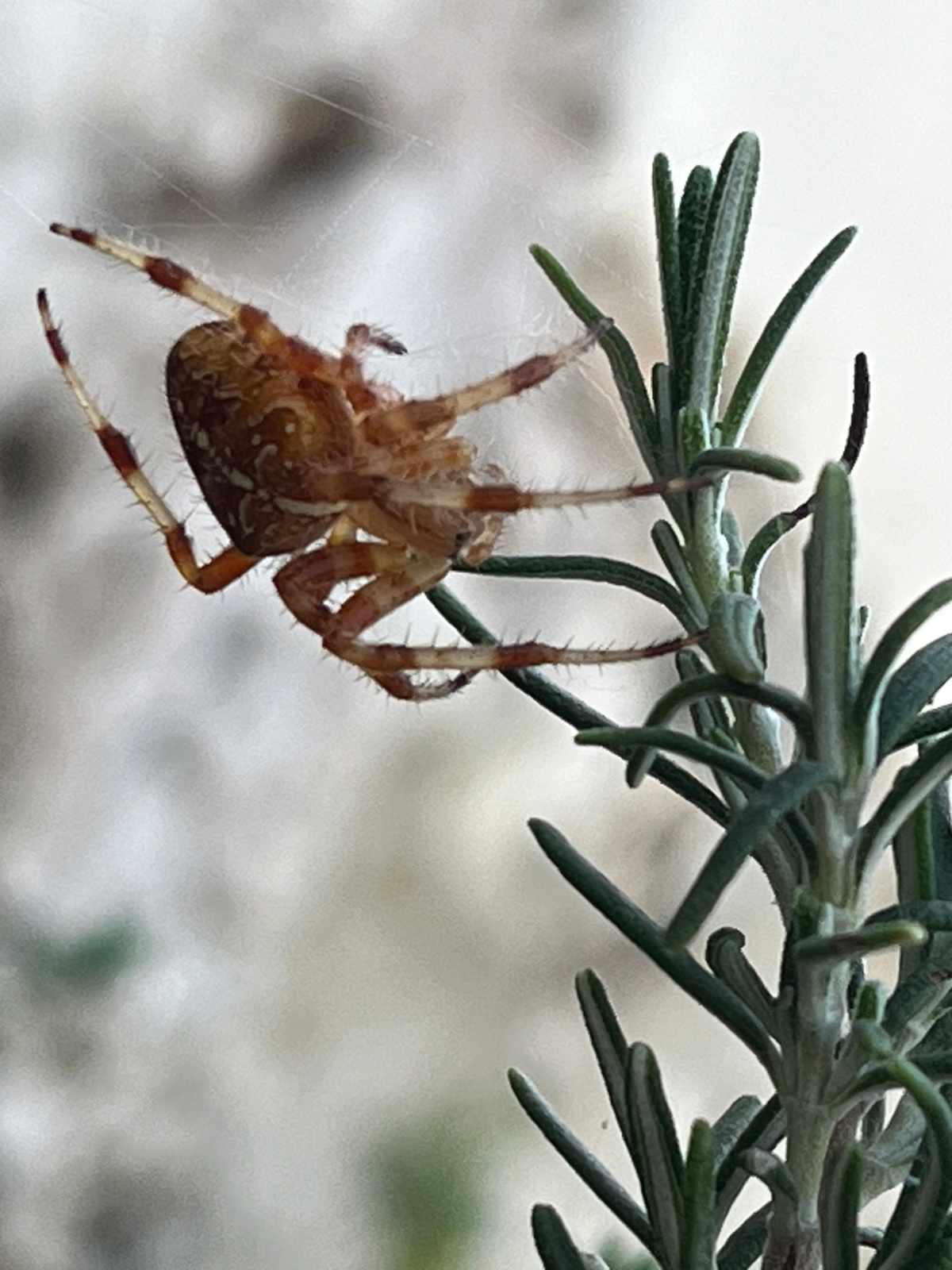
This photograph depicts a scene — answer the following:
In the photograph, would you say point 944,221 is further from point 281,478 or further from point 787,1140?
point 787,1140

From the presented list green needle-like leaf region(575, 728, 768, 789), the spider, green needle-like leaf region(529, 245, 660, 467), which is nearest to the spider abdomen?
the spider

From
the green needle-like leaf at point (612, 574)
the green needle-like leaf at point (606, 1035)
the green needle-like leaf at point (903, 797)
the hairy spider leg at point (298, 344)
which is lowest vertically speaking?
the green needle-like leaf at point (606, 1035)

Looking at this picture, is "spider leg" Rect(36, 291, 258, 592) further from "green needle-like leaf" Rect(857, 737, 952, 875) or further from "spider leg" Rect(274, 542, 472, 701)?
"green needle-like leaf" Rect(857, 737, 952, 875)

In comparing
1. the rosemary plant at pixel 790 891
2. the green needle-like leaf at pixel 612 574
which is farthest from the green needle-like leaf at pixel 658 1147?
the green needle-like leaf at pixel 612 574

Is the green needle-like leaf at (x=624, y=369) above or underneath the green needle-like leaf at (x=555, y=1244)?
above

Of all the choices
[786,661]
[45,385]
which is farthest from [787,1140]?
[45,385]

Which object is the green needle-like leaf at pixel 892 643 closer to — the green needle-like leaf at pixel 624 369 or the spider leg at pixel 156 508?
the green needle-like leaf at pixel 624 369
